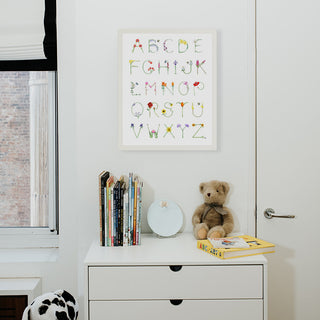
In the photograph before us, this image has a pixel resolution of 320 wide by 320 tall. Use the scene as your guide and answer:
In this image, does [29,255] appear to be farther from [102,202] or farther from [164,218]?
[164,218]

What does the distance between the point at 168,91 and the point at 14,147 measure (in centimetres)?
94

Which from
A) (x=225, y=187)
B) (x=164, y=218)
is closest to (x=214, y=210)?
(x=225, y=187)

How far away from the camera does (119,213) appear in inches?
66.9

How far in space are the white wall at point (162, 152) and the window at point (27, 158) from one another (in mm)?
310

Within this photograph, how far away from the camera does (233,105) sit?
74.5 inches

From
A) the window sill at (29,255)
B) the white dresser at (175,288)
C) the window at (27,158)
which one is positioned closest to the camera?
the white dresser at (175,288)

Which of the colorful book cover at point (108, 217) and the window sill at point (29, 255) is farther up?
the colorful book cover at point (108, 217)

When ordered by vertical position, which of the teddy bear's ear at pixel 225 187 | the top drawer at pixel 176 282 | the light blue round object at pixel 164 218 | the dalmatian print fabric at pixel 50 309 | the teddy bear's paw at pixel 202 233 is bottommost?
the dalmatian print fabric at pixel 50 309

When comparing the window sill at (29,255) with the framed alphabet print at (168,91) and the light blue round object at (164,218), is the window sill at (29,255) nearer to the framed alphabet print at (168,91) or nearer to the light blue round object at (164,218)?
the light blue round object at (164,218)

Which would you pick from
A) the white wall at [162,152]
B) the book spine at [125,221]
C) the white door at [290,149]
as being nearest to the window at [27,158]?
the white wall at [162,152]

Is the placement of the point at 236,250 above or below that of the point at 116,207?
below

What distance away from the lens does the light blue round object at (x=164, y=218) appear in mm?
1819

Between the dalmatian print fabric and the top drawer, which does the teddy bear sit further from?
the dalmatian print fabric

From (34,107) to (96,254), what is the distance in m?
0.99
